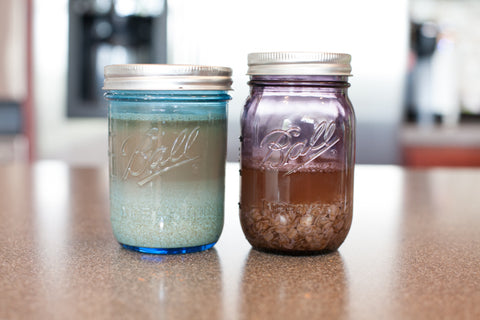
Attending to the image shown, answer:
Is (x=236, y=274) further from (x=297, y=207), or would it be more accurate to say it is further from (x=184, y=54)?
(x=184, y=54)

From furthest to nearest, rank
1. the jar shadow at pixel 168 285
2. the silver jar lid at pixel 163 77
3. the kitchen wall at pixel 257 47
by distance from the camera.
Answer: the kitchen wall at pixel 257 47 < the silver jar lid at pixel 163 77 < the jar shadow at pixel 168 285

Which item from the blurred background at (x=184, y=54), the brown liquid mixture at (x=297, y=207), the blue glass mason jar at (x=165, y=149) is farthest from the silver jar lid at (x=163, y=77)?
→ the blurred background at (x=184, y=54)

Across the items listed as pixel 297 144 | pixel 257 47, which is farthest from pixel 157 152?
pixel 257 47

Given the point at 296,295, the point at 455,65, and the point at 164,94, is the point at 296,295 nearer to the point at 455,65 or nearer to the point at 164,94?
the point at 164,94

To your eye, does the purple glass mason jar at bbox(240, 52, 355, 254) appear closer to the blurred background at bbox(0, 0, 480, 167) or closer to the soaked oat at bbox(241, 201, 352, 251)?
the soaked oat at bbox(241, 201, 352, 251)

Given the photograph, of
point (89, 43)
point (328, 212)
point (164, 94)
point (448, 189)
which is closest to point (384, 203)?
point (448, 189)

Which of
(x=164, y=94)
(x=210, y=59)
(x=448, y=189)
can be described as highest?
(x=210, y=59)

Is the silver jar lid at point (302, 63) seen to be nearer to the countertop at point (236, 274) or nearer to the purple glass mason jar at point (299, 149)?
the purple glass mason jar at point (299, 149)
